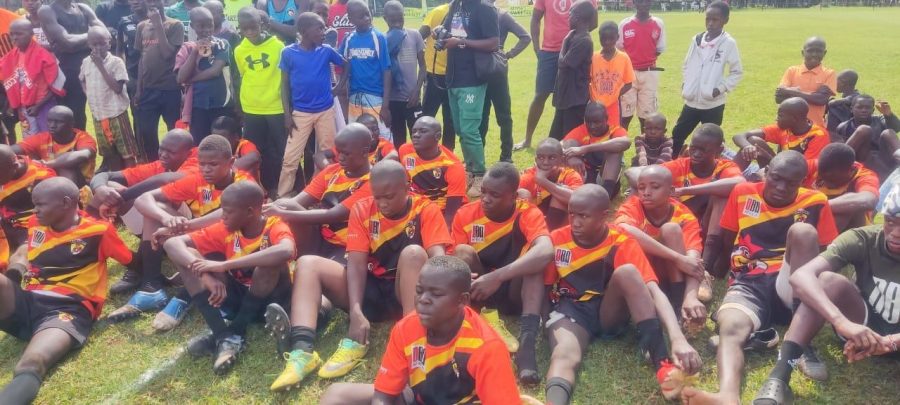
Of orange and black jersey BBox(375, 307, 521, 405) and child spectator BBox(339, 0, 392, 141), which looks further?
child spectator BBox(339, 0, 392, 141)

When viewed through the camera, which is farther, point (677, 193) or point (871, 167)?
point (871, 167)

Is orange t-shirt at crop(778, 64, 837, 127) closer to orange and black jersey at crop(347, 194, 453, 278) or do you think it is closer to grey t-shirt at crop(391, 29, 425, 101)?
grey t-shirt at crop(391, 29, 425, 101)

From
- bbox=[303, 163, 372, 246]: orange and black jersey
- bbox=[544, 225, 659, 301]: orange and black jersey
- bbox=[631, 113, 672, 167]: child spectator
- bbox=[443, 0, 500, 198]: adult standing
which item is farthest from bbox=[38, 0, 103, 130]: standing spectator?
bbox=[544, 225, 659, 301]: orange and black jersey

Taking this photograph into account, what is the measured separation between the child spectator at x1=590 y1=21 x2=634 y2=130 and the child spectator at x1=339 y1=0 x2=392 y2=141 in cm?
225

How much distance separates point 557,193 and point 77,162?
4.39 m

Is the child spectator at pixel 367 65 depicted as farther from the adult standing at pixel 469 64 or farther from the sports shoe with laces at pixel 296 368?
the sports shoe with laces at pixel 296 368

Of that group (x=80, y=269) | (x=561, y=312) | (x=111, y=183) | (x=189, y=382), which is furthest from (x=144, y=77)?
(x=561, y=312)

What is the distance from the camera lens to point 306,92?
6.54m

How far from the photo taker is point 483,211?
4363mm

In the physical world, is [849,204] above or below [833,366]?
above

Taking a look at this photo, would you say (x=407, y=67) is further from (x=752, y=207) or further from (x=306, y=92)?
(x=752, y=207)

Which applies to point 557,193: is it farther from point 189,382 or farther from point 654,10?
point 654,10

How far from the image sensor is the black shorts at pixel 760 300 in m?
3.95

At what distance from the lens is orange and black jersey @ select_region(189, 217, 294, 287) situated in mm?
4230
